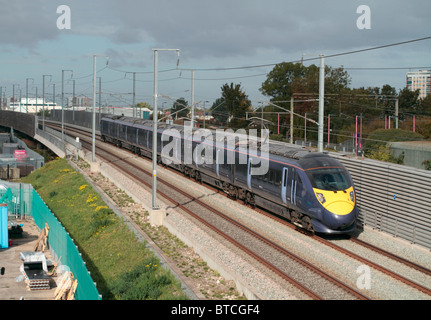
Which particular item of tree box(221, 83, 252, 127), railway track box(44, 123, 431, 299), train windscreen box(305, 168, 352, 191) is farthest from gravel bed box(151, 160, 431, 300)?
tree box(221, 83, 252, 127)

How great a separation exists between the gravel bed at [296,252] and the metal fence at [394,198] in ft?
1.69

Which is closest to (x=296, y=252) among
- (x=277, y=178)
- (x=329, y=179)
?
(x=329, y=179)

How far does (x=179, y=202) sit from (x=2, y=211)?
8342 mm

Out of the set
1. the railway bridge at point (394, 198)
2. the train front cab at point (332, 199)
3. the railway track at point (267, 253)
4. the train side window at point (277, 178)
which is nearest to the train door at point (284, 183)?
the train side window at point (277, 178)

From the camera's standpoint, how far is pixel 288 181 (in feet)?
63.8

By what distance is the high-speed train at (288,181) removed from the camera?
17.7 metres

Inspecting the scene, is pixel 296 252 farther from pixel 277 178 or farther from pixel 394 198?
pixel 394 198

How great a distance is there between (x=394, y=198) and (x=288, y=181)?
3.98 m

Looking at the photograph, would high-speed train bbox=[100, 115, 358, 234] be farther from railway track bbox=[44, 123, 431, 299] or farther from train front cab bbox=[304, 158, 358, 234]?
railway track bbox=[44, 123, 431, 299]

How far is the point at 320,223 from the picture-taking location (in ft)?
58.4

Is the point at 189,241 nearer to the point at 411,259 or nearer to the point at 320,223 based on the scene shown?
the point at 320,223

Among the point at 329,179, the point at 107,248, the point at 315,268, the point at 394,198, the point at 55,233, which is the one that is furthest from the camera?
the point at 107,248

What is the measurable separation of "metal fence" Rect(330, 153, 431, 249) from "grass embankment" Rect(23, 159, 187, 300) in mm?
8823
